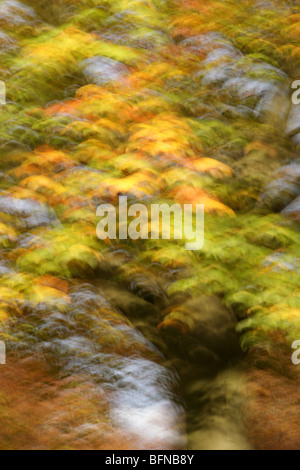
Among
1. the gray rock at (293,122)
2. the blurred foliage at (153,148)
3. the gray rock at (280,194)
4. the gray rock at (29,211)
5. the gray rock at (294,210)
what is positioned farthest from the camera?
the gray rock at (293,122)

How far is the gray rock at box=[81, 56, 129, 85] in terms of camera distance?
407cm

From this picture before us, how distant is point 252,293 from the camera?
2.97 meters

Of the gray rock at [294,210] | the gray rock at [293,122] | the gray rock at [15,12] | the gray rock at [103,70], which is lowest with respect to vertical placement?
the gray rock at [294,210]

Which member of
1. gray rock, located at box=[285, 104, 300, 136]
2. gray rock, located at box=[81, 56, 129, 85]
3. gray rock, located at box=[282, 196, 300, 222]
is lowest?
gray rock, located at box=[282, 196, 300, 222]

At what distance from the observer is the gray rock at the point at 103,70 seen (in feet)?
13.4

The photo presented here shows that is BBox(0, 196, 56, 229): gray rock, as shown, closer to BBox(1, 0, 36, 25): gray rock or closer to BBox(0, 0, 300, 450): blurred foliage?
BBox(0, 0, 300, 450): blurred foliage

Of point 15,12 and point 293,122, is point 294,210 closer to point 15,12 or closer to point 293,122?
point 293,122

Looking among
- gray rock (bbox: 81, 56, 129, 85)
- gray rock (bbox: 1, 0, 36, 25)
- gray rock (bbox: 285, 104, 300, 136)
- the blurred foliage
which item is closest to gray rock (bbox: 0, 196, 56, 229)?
the blurred foliage

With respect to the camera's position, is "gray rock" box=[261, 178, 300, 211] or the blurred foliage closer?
the blurred foliage

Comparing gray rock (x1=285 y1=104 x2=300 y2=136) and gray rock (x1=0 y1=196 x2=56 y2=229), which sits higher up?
gray rock (x1=285 y1=104 x2=300 y2=136)

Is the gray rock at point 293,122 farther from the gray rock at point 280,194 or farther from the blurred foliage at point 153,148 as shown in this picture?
the gray rock at point 280,194

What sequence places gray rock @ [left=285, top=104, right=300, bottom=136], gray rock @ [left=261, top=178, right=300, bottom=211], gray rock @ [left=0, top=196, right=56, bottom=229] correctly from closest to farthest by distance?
gray rock @ [left=0, top=196, right=56, bottom=229] → gray rock @ [left=261, top=178, right=300, bottom=211] → gray rock @ [left=285, top=104, right=300, bottom=136]

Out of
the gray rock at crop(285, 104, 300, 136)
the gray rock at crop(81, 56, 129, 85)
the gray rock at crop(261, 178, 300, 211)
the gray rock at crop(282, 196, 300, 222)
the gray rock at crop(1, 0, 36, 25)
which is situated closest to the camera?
the gray rock at crop(282, 196, 300, 222)

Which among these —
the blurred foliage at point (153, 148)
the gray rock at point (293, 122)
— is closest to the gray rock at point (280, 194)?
the blurred foliage at point (153, 148)
